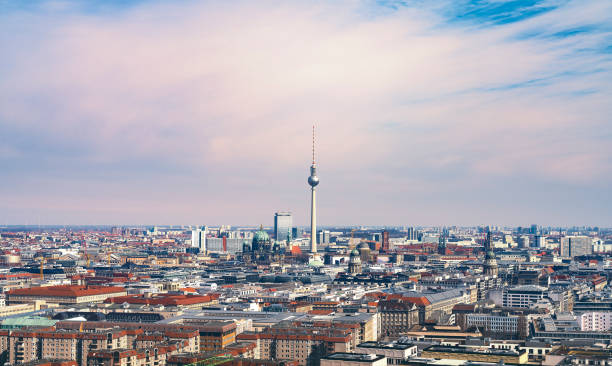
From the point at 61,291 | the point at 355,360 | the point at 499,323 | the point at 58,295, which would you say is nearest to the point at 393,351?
the point at 355,360

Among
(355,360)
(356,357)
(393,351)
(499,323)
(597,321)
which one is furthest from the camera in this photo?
(597,321)

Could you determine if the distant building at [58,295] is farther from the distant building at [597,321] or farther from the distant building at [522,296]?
the distant building at [597,321]

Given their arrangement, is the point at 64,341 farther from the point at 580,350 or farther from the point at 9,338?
the point at 580,350

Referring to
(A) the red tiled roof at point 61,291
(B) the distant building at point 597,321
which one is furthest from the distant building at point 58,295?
(B) the distant building at point 597,321

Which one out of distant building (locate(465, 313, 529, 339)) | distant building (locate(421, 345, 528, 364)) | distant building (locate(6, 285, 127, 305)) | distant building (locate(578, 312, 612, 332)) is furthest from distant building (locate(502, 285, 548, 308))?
distant building (locate(6, 285, 127, 305))

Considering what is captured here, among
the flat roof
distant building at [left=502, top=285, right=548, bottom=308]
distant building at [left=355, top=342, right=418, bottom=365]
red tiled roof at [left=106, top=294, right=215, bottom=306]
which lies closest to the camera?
the flat roof

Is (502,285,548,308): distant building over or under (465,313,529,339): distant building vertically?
over

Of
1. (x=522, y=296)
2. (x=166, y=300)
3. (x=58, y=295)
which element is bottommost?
(x=522, y=296)

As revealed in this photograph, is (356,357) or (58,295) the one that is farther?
(58,295)

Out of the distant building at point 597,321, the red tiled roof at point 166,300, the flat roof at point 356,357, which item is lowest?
the distant building at point 597,321

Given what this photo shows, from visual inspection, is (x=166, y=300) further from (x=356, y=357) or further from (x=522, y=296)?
(x=522, y=296)

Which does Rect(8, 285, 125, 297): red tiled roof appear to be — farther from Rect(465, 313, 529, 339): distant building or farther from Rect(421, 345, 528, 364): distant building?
Rect(421, 345, 528, 364): distant building

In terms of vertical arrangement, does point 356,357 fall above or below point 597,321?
above
